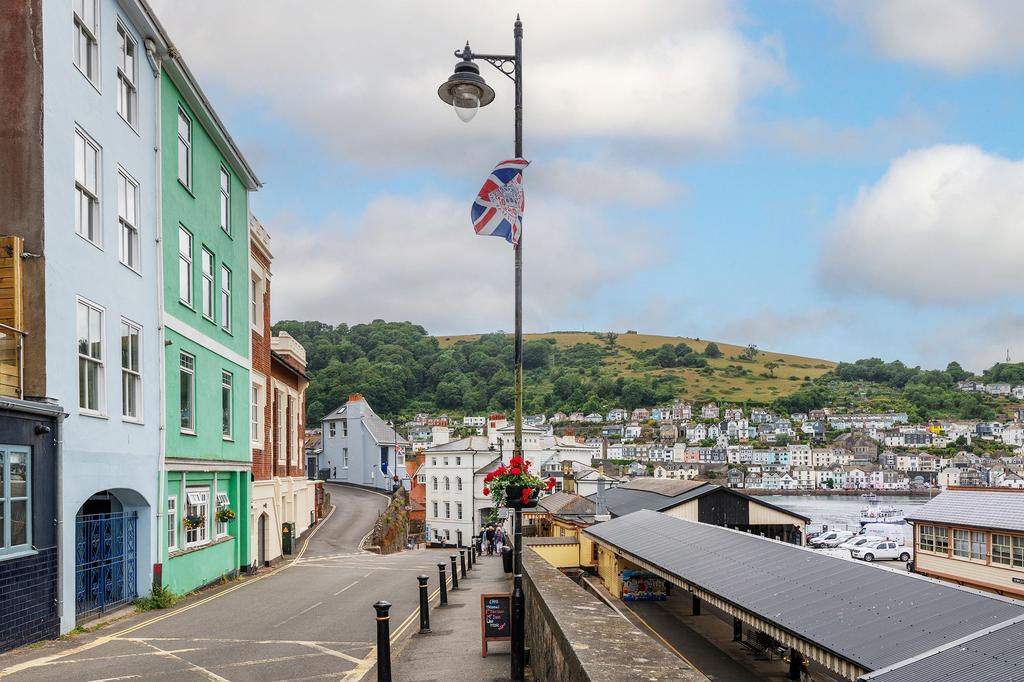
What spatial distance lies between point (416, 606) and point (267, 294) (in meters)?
16.8

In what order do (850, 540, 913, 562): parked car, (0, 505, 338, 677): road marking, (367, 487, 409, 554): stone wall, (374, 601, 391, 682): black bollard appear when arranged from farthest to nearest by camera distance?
(850, 540, 913, 562): parked car
(367, 487, 409, 554): stone wall
(0, 505, 338, 677): road marking
(374, 601, 391, 682): black bollard

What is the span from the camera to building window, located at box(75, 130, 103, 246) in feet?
52.1

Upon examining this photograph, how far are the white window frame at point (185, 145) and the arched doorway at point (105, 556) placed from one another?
7837 millimetres

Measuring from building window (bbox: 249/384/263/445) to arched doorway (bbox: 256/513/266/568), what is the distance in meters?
2.74

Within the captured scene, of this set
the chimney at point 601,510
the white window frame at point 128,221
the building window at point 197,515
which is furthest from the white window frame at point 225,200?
the chimney at point 601,510

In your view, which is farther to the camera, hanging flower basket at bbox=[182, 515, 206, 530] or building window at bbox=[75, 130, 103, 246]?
hanging flower basket at bbox=[182, 515, 206, 530]

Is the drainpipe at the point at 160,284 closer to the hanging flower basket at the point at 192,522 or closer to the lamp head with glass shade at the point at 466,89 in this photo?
the hanging flower basket at the point at 192,522

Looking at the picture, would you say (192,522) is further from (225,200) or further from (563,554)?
(563,554)

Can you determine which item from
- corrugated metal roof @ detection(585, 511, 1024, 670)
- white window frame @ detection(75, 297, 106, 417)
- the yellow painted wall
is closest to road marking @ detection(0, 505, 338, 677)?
white window frame @ detection(75, 297, 106, 417)

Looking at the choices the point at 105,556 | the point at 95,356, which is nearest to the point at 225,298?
the point at 95,356

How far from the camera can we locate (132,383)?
60.2ft

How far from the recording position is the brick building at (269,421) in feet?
101

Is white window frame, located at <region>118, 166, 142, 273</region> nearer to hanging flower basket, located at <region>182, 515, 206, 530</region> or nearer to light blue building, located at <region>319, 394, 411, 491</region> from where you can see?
hanging flower basket, located at <region>182, 515, 206, 530</region>

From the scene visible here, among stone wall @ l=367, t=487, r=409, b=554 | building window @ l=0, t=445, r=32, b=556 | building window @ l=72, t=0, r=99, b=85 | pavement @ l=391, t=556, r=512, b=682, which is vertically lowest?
stone wall @ l=367, t=487, r=409, b=554
